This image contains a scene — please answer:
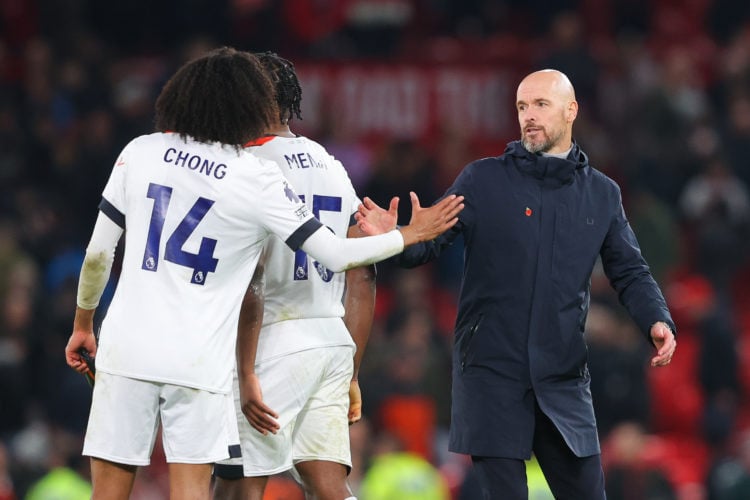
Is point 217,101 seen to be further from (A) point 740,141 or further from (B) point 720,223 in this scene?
(A) point 740,141

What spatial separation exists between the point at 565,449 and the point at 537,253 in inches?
29.9

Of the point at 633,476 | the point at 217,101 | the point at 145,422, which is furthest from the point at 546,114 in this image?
the point at 633,476

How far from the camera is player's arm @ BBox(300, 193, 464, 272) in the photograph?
5105mm

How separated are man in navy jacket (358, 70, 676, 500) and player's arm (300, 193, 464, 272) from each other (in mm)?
90

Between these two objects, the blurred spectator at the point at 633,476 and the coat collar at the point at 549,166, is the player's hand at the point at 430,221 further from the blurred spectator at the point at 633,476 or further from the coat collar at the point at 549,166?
the blurred spectator at the point at 633,476

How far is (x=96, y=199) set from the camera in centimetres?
1254

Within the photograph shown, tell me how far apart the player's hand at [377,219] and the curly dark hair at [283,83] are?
51cm

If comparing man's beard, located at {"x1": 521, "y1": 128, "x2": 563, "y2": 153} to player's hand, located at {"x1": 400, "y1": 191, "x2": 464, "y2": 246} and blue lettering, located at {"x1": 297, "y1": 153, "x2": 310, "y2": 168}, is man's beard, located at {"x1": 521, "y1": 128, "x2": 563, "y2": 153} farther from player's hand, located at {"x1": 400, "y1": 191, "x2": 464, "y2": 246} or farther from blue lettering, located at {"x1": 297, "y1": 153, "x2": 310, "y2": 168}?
blue lettering, located at {"x1": 297, "y1": 153, "x2": 310, "y2": 168}

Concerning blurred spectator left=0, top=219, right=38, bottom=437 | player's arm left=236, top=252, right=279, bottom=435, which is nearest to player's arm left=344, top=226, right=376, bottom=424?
player's arm left=236, top=252, right=279, bottom=435

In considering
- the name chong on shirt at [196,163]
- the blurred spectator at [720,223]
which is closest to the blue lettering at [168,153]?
the name chong on shirt at [196,163]

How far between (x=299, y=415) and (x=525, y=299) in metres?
0.97

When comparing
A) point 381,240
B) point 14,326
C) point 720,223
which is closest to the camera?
point 381,240

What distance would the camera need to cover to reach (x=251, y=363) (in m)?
5.37

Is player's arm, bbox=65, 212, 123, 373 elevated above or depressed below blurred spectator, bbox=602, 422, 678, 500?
above
